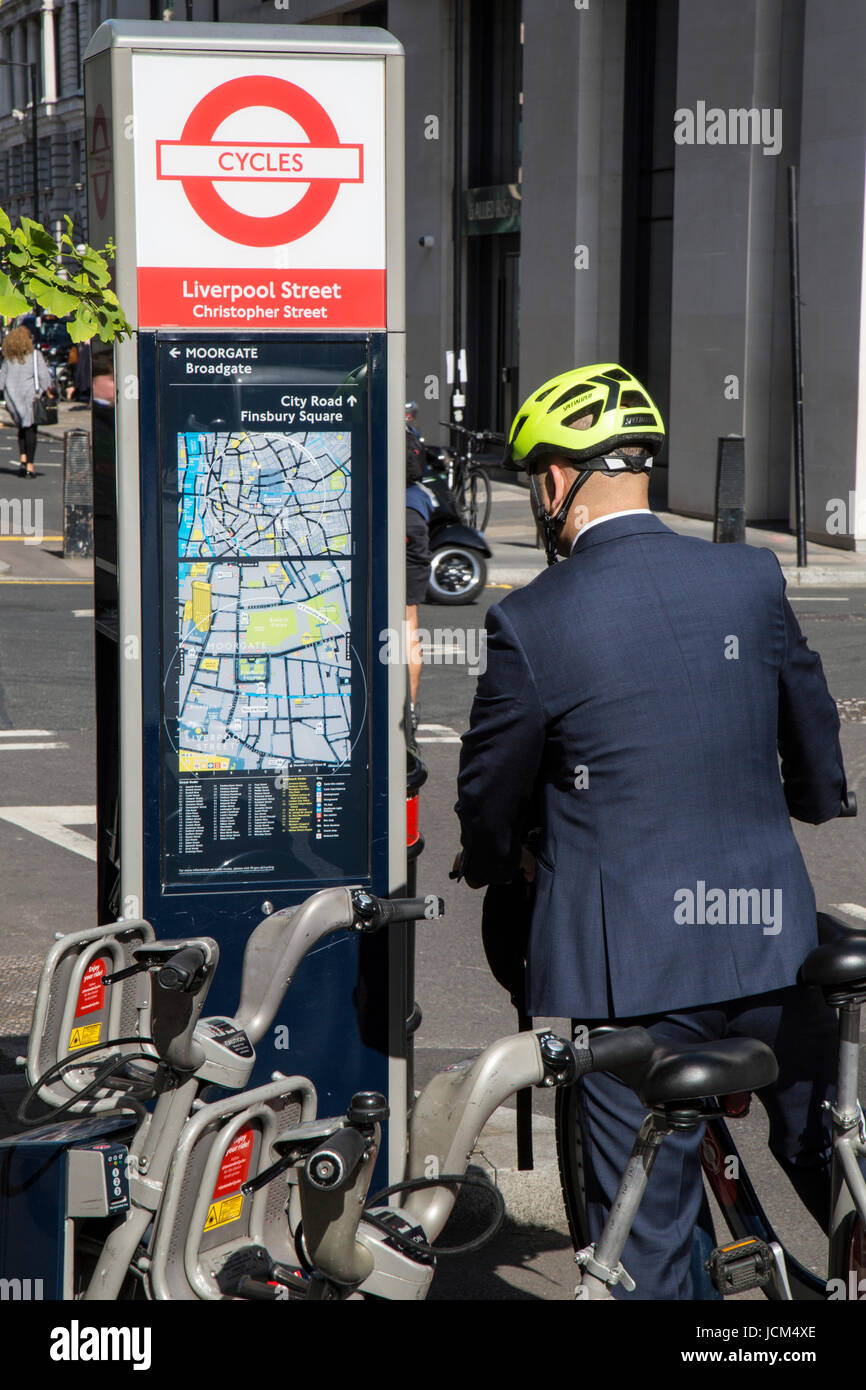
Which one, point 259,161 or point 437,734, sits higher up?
point 259,161

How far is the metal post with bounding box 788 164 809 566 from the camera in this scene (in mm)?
15578

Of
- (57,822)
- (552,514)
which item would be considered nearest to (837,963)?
(552,514)

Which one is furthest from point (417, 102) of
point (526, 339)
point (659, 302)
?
point (659, 302)

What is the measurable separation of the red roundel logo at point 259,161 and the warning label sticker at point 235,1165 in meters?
1.99

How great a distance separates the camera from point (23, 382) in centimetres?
2194

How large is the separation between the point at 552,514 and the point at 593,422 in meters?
0.19

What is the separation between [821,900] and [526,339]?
62.5ft

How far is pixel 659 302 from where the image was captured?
22688 millimetres

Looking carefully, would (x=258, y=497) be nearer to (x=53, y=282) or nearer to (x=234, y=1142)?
(x=53, y=282)

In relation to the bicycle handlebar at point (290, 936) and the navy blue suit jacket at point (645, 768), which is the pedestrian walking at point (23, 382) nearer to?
the bicycle handlebar at point (290, 936)

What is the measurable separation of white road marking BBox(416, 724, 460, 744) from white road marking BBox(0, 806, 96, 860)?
7.34 feet

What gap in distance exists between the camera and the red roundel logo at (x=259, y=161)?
3.58 meters

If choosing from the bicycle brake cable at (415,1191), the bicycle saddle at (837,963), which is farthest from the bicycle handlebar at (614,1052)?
the bicycle saddle at (837,963)

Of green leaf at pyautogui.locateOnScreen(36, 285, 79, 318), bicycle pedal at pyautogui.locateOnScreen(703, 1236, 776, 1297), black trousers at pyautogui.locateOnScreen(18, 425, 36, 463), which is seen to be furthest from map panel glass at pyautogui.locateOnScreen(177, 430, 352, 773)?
black trousers at pyautogui.locateOnScreen(18, 425, 36, 463)
